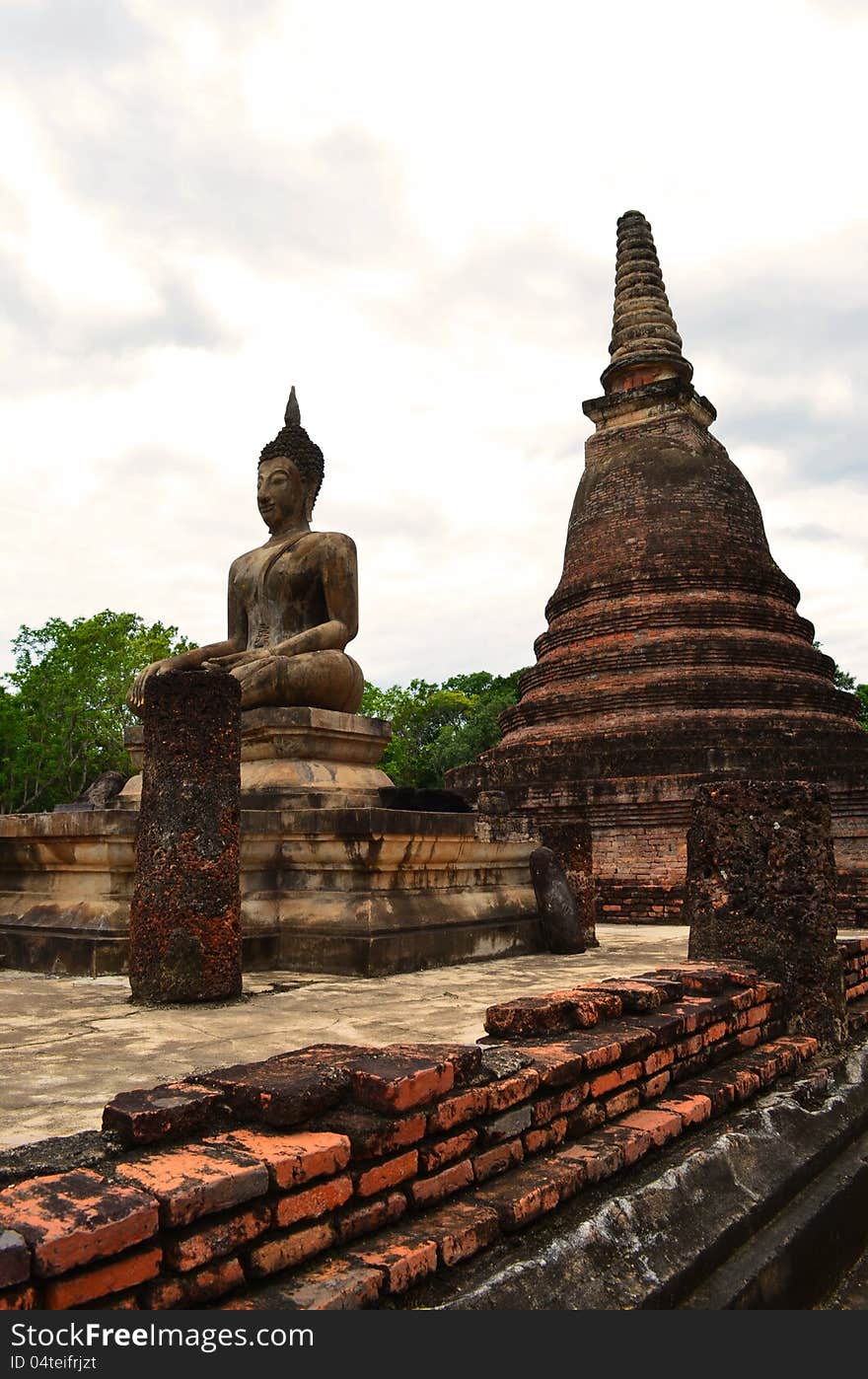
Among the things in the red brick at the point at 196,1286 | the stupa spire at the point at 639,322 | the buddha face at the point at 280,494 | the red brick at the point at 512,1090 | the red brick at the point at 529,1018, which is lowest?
the red brick at the point at 196,1286

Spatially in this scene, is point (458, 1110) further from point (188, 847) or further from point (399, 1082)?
point (188, 847)

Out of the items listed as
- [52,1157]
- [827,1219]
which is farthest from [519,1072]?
[827,1219]

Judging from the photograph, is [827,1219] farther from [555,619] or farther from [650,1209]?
[555,619]

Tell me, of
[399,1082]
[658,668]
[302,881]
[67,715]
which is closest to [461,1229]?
[399,1082]

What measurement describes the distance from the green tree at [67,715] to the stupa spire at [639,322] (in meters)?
15.7

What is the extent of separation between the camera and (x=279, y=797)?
6121 millimetres

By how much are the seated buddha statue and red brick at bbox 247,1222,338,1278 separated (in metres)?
4.88

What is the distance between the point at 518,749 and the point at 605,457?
6.11m

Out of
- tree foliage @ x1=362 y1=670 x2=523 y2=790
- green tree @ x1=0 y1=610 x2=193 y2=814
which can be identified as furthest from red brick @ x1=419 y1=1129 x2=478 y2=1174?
tree foliage @ x1=362 y1=670 x2=523 y2=790

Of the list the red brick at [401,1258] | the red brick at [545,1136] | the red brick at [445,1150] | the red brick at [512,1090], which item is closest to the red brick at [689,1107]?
the red brick at [545,1136]

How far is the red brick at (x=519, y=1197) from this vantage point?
89.3 inches

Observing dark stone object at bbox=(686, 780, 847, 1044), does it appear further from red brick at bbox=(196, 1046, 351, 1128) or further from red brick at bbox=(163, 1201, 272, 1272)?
red brick at bbox=(163, 1201, 272, 1272)

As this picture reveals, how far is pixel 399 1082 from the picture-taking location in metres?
2.25

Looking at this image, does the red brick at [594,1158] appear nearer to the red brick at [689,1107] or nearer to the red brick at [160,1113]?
the red brick at [689,1107]
